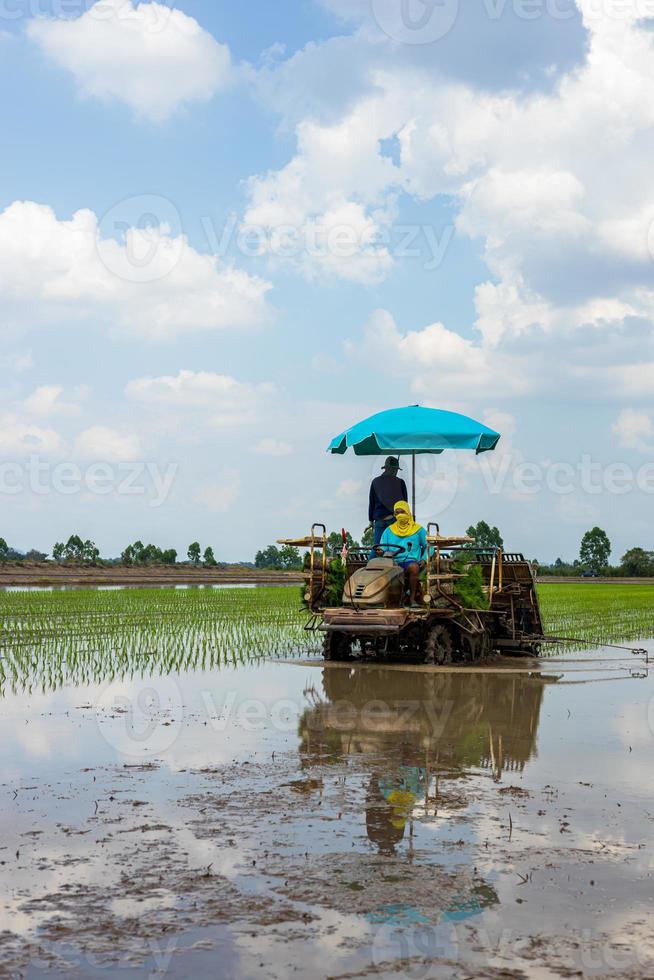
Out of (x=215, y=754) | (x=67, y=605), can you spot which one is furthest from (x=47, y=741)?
(x=67, y=605)

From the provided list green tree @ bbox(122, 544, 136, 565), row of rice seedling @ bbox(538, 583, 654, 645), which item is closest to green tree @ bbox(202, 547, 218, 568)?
green tree @ bbox(122, 544, 136, 565)

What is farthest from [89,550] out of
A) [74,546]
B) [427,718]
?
[427,718]

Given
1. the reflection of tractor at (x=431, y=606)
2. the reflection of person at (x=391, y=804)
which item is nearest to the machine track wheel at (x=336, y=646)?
the reflection of tractor at (x=431, y=606)

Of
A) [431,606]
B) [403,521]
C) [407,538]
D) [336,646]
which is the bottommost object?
[336,646]

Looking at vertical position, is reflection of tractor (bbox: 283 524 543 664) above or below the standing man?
below

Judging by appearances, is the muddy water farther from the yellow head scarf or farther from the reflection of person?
the yellow head scarf

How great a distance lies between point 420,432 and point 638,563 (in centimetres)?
6705

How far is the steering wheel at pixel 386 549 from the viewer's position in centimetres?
1277

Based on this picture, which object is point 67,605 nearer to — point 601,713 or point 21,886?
point 601,713

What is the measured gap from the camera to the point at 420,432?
42.8 ft

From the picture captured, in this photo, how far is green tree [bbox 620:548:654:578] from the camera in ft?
245

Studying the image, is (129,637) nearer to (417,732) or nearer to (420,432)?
(420,432)

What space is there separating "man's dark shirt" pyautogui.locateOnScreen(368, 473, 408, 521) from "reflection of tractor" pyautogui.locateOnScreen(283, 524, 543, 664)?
0.57 metres

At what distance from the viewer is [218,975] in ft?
12.0
